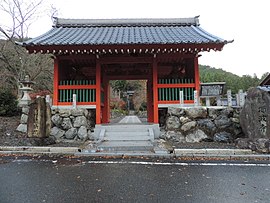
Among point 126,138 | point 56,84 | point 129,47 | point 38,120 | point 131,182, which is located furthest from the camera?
point 56,84

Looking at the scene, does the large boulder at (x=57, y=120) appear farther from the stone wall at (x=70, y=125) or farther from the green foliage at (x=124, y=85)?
the green foliage at (x=124, y=85)

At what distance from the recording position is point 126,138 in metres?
7.02

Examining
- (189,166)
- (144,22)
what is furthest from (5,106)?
(189,166)

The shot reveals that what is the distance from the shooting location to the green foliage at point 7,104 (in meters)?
9.78

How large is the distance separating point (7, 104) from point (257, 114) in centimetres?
1095

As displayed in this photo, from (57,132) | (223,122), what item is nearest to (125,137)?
(57,132)

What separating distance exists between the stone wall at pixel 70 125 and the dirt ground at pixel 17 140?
34cm

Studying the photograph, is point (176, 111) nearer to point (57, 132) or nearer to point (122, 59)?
point (122, 59)

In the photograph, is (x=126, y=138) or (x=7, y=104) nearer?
(x=126, y=138)

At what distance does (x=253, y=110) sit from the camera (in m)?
6.14

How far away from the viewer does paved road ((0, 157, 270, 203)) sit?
2.82m

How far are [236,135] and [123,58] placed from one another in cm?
527

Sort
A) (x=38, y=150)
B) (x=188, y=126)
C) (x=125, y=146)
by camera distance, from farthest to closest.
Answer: (x=188, y=126) < (x=125, y=146) < (x=38, y=150)

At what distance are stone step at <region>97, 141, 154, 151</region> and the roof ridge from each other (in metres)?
7.08
